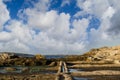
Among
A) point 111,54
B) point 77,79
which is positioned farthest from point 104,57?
point 77,79

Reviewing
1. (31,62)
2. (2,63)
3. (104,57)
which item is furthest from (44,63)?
(104,57)

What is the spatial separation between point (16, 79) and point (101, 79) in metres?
10.9

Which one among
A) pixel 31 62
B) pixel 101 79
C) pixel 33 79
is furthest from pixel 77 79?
pixel 31 62

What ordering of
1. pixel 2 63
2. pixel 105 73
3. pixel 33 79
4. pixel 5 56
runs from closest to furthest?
pixel 33 79, pixel 105 73, pixel 2 63, pixel 5 56

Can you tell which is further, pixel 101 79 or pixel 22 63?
pixel 22 63

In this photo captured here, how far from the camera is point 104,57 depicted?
99.4 meters

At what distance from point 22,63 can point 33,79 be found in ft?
160

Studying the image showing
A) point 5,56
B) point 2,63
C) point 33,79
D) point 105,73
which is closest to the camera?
point 33,79

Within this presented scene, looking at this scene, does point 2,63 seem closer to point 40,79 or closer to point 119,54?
point 119,54

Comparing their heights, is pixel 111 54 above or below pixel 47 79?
above

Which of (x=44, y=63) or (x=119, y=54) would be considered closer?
(x=44, y=63)

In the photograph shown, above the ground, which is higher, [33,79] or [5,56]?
[5,56]

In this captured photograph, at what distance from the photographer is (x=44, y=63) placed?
83.2 metres

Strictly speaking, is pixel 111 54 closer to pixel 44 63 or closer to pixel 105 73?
pixel 44 63
